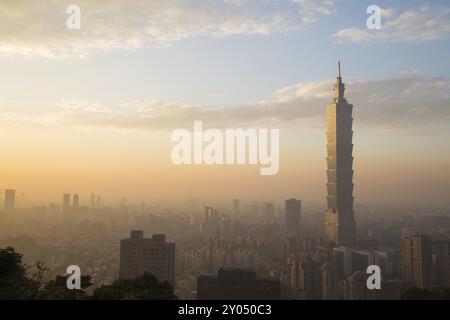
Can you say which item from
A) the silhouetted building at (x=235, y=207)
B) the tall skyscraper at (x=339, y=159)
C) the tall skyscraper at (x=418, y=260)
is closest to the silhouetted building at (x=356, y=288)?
the tall skyscraper at (x=418, y=260)

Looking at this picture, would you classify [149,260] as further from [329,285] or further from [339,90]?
[339,90]

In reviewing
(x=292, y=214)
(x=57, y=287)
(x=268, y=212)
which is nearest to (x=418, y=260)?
(x=292, y=214)

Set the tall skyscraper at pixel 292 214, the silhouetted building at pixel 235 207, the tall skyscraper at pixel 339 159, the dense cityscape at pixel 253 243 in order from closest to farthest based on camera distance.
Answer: the dense cityscape at pixel 253 243 → the silhouetted building at pixel 235 207 → the tall skyscraper at pixel 292 214 → the tall skyscraper at pixel 339 159

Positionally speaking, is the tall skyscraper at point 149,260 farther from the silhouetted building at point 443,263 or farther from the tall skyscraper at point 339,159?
the tall skyscraper at point 339,159

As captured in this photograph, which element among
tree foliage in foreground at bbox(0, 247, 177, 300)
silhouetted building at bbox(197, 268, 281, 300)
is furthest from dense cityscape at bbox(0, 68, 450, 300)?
tree foliage in foreground at bbox(0, 247, 177, 300)
